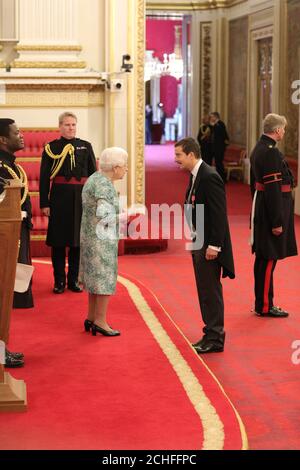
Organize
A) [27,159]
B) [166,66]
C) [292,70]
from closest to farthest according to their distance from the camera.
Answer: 1. [27,159]
2. [292,70]
3. [166,66]

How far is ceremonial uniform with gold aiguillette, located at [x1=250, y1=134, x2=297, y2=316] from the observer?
798 centimetres

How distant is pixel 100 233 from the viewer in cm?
696

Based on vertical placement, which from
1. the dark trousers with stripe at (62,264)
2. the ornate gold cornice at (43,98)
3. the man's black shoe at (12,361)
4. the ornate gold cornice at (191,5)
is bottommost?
the man's black shoe at (12,361)

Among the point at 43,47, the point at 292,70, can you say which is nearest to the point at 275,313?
the point at 43,47

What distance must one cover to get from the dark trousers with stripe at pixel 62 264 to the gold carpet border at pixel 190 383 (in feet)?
2.18

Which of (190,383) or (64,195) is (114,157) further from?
(64,195)

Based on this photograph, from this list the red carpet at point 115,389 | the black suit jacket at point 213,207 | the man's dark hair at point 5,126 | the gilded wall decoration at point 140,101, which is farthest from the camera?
the gilded wall decoration at point 140,101

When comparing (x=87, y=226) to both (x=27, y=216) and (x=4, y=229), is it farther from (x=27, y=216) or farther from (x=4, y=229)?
(x=4, y=229)

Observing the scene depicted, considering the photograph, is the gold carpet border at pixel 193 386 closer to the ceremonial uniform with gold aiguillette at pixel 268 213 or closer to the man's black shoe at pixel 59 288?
the man's black shoe at pixel 59 288

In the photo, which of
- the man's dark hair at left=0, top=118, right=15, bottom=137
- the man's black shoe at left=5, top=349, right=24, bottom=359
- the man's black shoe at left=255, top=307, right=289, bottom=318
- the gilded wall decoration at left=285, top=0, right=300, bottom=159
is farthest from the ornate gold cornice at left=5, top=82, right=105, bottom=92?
the man's black shoe at left=5, top=349, right=24, bottom=359

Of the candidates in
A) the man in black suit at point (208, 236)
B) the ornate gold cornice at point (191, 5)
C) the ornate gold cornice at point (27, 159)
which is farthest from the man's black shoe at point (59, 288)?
the ornate gold cornice at point (191, 5)

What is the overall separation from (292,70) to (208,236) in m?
11.1

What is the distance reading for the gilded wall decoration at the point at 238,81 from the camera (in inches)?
830

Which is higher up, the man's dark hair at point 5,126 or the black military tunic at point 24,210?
the man's dark hair at point 5,126
